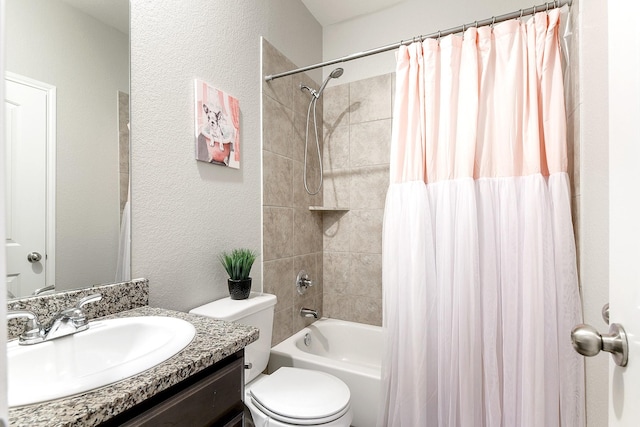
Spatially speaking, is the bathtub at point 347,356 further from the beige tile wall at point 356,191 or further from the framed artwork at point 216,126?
the framed artwork at point 216,126

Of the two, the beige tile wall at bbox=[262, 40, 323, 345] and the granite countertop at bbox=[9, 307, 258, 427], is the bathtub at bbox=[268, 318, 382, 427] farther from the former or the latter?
the granite countertop at bbox=[9, 307, 258, 427]

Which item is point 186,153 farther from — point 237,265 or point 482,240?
point 482,240

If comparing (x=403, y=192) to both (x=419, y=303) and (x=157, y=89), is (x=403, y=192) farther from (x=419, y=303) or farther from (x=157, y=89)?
(x=157, y=89)

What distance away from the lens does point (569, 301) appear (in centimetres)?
114

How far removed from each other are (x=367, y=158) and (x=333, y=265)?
872mm

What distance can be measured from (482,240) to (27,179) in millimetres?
1642

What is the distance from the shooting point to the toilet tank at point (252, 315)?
119 cm

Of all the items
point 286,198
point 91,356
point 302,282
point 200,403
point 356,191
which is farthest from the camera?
point 356,191

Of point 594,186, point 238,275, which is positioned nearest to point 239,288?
point 238,275

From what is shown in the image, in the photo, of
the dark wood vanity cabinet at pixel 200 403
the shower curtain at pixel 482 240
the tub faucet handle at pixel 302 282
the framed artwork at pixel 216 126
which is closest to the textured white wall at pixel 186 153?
the framed artwork at pixel 216 126

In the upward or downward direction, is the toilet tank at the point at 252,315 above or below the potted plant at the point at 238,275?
below

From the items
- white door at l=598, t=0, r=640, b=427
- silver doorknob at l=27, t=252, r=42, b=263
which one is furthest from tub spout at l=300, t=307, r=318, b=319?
white door at l=598, t=0, r=640, b=427

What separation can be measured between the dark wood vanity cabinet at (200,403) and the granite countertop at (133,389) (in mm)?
38

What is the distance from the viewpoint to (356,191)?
224 centimetres
